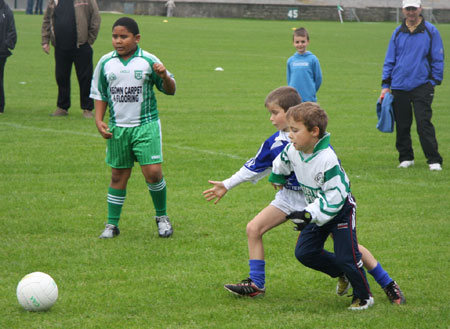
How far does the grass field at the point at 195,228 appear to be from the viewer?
487cm

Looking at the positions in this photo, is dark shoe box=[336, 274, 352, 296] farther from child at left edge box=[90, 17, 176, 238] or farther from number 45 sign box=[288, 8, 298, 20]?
number 45 sign box=[288, 8, 298, 20]

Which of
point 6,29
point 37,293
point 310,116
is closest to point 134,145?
point 37,293

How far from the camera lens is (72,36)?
44.6ft

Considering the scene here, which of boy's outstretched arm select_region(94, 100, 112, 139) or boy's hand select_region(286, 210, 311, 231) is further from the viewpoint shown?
boy's outstretched arm select_region(94, 100, 112, 139)

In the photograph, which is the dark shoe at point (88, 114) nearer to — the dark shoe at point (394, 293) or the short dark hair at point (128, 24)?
the short dark hair at point (128, 24)

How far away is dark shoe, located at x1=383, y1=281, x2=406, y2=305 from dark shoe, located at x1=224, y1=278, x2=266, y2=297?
900 millimetres

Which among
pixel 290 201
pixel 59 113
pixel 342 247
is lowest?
pixel 59 113

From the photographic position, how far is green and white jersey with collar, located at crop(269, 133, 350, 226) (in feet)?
15.1

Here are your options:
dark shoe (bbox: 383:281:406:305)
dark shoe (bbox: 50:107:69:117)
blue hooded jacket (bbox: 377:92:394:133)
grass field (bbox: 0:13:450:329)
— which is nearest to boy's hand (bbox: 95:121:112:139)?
grass field (bbox: 0:13:450:329)

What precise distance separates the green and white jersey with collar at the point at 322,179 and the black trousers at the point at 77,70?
9.50 m

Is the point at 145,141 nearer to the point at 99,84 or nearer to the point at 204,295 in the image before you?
the point at 99,84

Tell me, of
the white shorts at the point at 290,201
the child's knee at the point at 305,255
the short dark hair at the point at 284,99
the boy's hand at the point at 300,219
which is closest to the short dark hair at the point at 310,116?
the short dark hair at the point at 284,99

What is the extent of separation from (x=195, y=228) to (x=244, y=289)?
196 centimetres

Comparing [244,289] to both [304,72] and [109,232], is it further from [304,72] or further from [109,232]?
[304,72]
